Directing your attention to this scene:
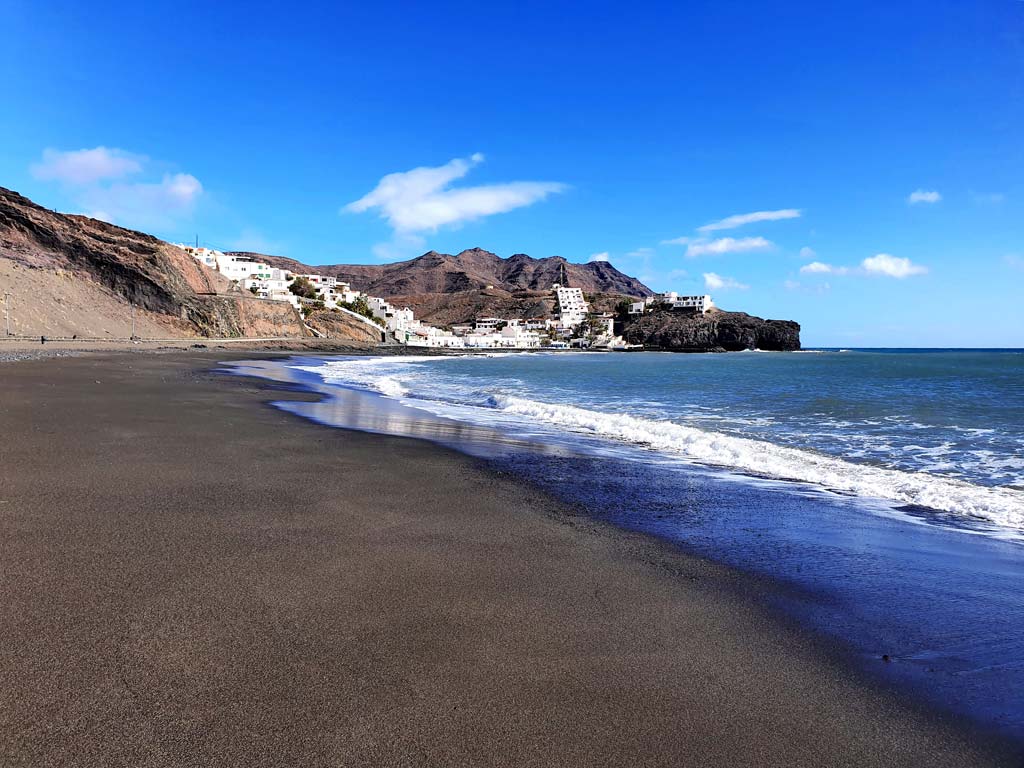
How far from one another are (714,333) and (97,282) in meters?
140

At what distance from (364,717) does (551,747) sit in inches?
31.2

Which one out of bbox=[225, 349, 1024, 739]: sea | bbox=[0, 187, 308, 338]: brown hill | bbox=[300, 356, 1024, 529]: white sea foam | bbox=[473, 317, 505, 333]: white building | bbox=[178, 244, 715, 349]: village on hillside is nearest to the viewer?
bbox=[225, 349, 1024, 739]: sea

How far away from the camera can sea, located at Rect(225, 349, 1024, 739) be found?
3469 mm

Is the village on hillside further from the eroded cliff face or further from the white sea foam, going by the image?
the white sea foam

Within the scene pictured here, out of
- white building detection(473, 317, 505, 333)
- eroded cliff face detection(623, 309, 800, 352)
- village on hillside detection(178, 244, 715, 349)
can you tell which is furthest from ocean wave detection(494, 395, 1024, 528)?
white building detection(473, 317, 505, 333)

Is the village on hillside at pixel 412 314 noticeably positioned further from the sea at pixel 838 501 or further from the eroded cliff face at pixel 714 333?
the sea at pixel 838 501

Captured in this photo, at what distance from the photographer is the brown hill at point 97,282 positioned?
51.7 meters

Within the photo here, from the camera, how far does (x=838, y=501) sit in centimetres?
714

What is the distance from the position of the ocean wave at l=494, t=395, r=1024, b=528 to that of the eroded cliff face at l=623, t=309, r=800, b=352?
496ft

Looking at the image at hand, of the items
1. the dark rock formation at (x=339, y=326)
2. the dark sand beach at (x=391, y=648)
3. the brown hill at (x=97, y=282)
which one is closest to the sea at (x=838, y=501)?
the dark sand beach at (x=391, y=648)

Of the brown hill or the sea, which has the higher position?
the brown hill

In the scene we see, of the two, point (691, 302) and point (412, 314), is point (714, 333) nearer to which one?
point (691, 302)

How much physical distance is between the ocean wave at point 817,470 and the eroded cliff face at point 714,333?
151262 mm

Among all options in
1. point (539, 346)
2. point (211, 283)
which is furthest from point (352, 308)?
point (539, 346)
